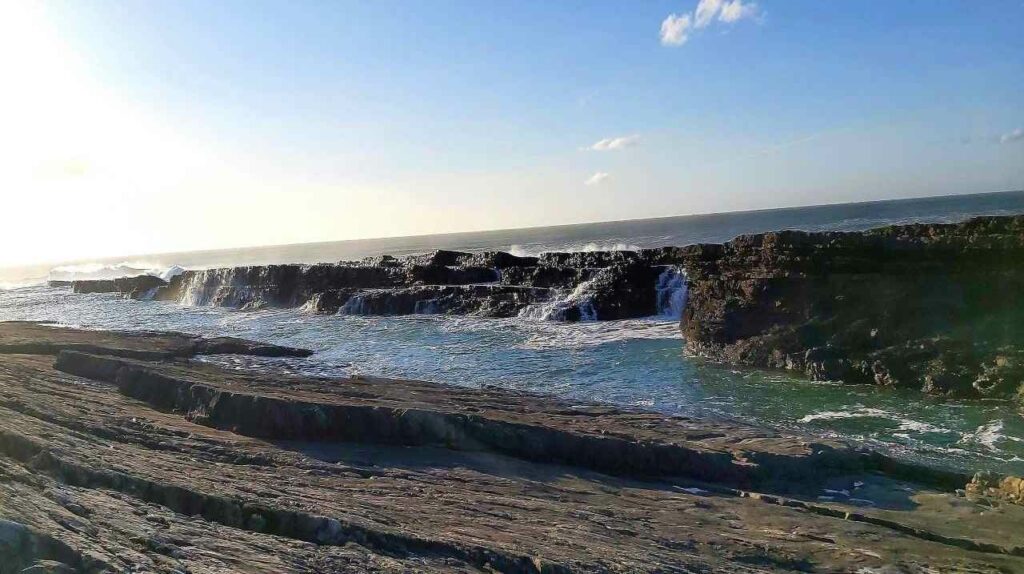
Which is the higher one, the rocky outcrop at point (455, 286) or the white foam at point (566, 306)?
the rocky outcrop at point (455, 286)

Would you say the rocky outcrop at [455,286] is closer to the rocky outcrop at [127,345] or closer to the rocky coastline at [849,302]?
the rocky coastline at [849,302]

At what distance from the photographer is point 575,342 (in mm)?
26766

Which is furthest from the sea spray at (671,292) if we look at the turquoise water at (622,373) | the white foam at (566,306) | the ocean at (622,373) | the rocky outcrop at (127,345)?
the rocky outcrop at (127,345)

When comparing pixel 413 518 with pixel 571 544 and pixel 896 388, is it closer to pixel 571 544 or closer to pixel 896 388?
pixel 571 544

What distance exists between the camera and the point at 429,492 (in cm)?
886

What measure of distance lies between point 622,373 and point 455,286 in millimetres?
20063

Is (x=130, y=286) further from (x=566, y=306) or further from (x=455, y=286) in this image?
(x=566, y=306)

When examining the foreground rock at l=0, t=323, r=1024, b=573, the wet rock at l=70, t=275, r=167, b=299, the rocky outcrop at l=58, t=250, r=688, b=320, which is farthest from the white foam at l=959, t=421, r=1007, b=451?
the wet rock at l=70, t=275, r=167, b=299

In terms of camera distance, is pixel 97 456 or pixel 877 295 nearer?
pixel 97 456

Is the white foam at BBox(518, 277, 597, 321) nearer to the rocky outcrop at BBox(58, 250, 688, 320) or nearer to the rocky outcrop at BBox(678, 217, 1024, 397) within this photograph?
the rocky outcrop at BBox(58, 250, 688, 320)

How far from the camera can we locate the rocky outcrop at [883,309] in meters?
17.2

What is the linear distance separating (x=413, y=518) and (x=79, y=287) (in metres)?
74.2

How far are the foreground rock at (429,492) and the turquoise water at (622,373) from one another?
2544 millimetres

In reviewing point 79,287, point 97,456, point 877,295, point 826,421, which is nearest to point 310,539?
point 97,456
